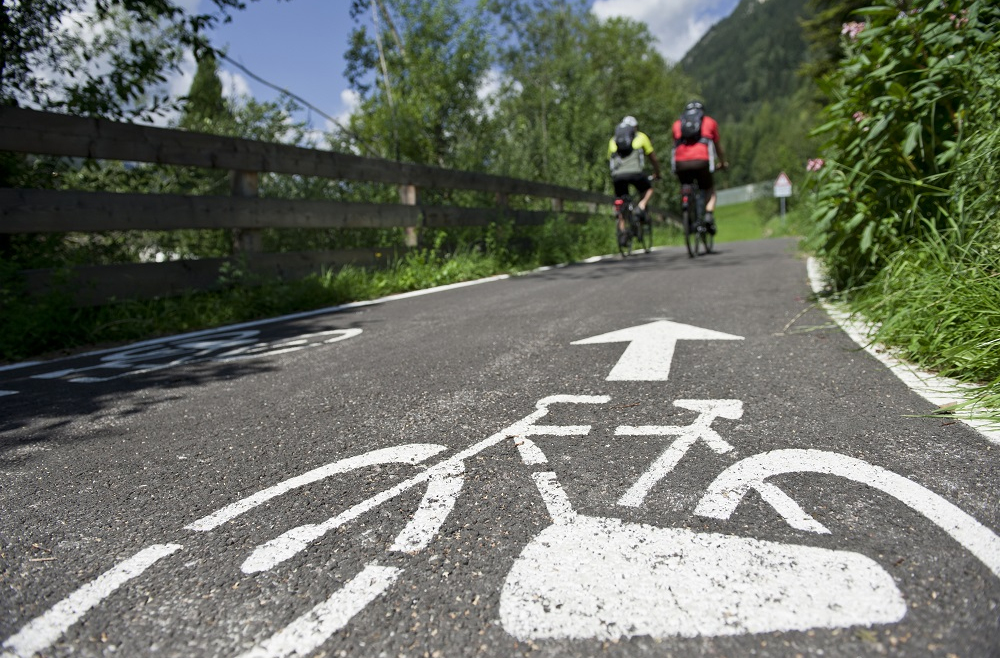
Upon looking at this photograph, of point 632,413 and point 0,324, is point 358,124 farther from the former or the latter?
point 632,413

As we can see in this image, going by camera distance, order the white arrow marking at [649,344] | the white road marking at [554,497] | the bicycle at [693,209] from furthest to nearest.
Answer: the bicycle at [693,209], the white arrow marking at [649,344], the white road marking at [554,497]

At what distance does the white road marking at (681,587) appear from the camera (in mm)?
1225

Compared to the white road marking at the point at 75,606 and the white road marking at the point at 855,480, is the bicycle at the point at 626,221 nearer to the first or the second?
the white road marking at the point at 855,480

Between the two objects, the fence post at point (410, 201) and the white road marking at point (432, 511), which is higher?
the fence post at point (410, 201)

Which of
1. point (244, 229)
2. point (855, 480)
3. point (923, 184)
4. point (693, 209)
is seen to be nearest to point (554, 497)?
point (855, 480)

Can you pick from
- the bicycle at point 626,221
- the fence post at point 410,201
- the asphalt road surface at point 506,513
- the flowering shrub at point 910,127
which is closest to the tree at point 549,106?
the bicycle at point 626,221

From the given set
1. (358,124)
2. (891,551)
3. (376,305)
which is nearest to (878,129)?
(891,551)

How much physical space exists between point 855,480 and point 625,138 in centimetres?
986

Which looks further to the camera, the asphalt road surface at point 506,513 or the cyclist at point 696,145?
the cyclist at point 696,145

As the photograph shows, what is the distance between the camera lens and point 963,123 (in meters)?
3.76

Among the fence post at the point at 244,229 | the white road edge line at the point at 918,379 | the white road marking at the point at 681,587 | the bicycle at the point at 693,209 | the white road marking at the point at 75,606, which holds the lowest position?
the white road edge line at the point at 918,379

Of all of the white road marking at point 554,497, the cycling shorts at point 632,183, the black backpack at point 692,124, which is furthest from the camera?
the cycling shorts at point 632,183

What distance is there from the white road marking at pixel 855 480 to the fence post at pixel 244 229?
231 inches

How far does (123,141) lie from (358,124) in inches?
533
